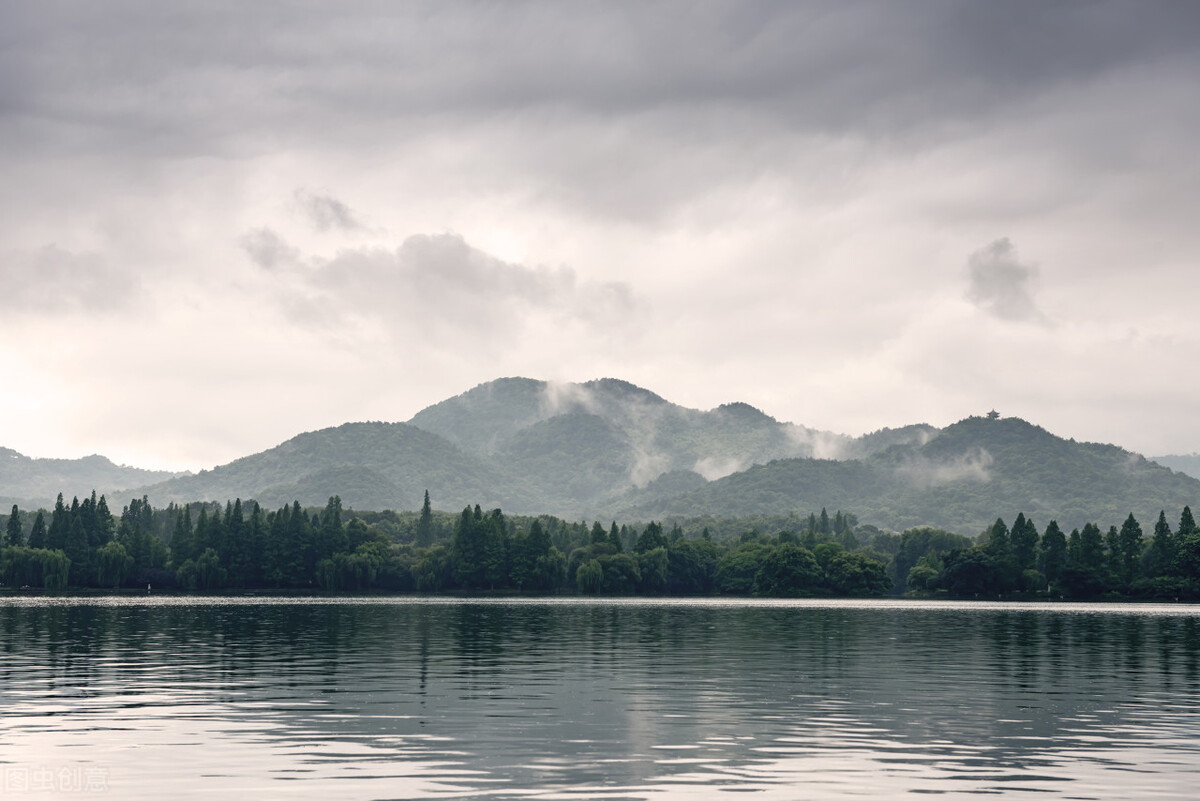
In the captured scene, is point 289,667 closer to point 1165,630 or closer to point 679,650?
point 679,650

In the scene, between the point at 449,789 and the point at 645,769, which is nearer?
the point at 449,789

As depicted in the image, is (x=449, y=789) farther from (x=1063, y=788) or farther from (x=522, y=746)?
(x=1063, y=788)

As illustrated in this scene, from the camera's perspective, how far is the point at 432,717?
164ft

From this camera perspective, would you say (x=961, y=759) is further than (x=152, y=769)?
Yes

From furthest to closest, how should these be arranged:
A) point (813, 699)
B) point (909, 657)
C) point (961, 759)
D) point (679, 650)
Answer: point (679, 650) → point (909, 657) → point (813, 699) → point (961, 759)

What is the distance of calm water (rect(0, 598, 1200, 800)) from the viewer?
35.5 m

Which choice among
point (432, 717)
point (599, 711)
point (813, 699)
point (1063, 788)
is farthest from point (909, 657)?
point (1063, 788)

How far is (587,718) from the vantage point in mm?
49906

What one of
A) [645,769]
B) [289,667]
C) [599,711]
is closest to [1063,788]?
[645,769]

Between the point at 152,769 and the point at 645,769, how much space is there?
49.0 feet

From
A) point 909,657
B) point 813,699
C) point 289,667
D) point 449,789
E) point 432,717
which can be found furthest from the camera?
point 909,657

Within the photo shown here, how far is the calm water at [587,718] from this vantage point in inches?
1396

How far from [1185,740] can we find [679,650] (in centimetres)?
5083

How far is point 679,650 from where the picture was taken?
308 feet
